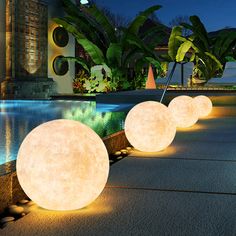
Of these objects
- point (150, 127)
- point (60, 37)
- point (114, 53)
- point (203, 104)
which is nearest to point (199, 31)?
point (114, 53)

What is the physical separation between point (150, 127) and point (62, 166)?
236 centimetres

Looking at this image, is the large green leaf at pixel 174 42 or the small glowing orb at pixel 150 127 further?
the large green leaf at pixel 174 42

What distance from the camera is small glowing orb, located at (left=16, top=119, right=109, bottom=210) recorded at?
9.11ft

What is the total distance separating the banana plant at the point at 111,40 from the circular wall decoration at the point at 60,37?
1.23 metres

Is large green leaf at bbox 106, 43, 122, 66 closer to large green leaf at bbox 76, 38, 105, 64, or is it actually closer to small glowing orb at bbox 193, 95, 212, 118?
large green leaf at bbox 76, 38, 105, 64

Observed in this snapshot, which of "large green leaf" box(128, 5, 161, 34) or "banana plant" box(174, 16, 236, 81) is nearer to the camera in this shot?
"banana plant" box(174, 16, 236, 81)

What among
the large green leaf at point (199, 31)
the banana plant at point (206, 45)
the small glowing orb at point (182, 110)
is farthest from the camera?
the large green leaf at point (199, 31)

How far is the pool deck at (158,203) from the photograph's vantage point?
263 centimetres

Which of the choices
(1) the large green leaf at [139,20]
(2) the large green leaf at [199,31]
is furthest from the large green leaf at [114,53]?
(2) the large green leaf at [199,31]

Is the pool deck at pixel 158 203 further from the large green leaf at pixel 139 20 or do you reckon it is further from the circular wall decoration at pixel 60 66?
the circular wall decoration at pixel 60 66

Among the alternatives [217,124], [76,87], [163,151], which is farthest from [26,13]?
[163,151]

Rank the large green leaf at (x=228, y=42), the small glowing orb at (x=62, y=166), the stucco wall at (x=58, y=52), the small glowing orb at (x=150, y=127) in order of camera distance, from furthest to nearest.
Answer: the stucco wall at (x=58, y=52) < the large green leaf at (x=228, y=42) < the small glowing orb at (x=150, y=127) < the small glowing orb at (x=62, y=166)

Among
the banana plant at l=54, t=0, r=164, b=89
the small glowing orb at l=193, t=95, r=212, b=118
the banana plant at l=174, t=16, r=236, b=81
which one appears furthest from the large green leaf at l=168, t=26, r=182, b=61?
the small glowing orb at l=193, t=95, r=212, b=118

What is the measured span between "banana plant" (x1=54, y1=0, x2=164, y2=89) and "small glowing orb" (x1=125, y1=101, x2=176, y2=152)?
1151 cm
